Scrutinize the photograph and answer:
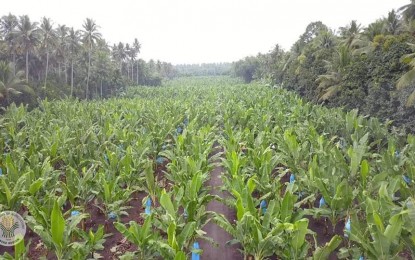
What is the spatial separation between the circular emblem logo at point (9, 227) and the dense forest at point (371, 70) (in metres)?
13.1

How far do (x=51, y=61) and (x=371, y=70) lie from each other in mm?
37554

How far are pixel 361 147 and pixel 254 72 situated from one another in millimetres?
69810

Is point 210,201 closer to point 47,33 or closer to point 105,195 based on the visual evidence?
point 105,195

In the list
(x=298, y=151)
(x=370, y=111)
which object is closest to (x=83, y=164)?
(x=298, y=151)

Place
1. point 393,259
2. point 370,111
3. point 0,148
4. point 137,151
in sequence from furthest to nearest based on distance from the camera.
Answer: point 370,111 < point 0,148 < point 137,151 < point 393,259

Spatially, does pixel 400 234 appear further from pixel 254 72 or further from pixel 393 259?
pixel 254 72

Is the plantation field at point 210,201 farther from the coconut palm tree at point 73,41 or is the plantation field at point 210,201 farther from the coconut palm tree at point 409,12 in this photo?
the coconut palm tree at point 73,41

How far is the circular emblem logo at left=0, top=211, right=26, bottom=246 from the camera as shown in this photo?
21.7 feet

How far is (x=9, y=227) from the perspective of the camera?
673cm

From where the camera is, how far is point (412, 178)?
797cm

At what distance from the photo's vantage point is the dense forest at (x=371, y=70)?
52.0 feet

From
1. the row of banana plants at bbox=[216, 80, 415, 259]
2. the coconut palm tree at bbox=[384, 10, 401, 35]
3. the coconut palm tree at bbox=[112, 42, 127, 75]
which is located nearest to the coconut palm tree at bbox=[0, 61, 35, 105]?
the row of banana plants at bbox=[216, 80, 415, 259]

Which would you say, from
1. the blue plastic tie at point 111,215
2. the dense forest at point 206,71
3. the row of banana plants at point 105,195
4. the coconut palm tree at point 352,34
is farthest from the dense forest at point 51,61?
the dense forest at point 206,71

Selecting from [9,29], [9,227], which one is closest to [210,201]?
[9,227]
